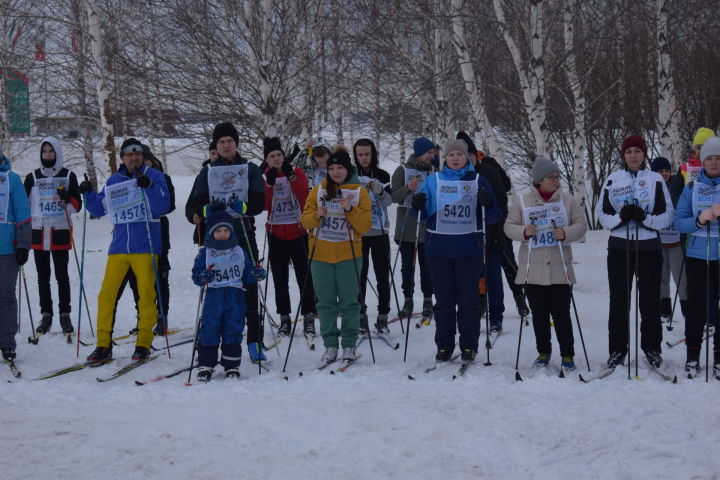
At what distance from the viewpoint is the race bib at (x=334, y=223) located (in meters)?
5.88

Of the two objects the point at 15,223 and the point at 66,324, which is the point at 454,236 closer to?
the point at 15,223

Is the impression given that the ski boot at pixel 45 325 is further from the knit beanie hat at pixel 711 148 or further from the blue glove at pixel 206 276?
the knit beanie hat at pixel 711 148

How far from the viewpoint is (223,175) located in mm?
6082

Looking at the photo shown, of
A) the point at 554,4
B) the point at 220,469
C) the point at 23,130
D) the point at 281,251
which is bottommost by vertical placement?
the point at 220,469

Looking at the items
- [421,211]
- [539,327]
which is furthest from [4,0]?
[539,327]

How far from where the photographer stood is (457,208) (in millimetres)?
5652

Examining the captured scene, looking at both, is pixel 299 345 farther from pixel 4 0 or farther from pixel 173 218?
pixel 4 0

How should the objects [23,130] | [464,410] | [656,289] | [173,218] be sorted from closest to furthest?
[464,410]
[656,289]
[173,218]
[23,130]

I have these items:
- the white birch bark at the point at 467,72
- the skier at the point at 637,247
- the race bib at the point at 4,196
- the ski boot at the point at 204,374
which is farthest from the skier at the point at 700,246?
the white birch bark at the point at 467,72

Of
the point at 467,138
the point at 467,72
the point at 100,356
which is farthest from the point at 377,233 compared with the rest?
the point at 467,72

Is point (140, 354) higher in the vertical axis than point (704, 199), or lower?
lower

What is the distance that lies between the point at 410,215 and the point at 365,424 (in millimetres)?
3337

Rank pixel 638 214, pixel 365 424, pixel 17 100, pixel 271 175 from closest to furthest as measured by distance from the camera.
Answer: pixel 365 424 → pixel 638 214 → pixel 271 175 → pixel 17 100

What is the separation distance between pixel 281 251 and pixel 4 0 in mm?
15497
